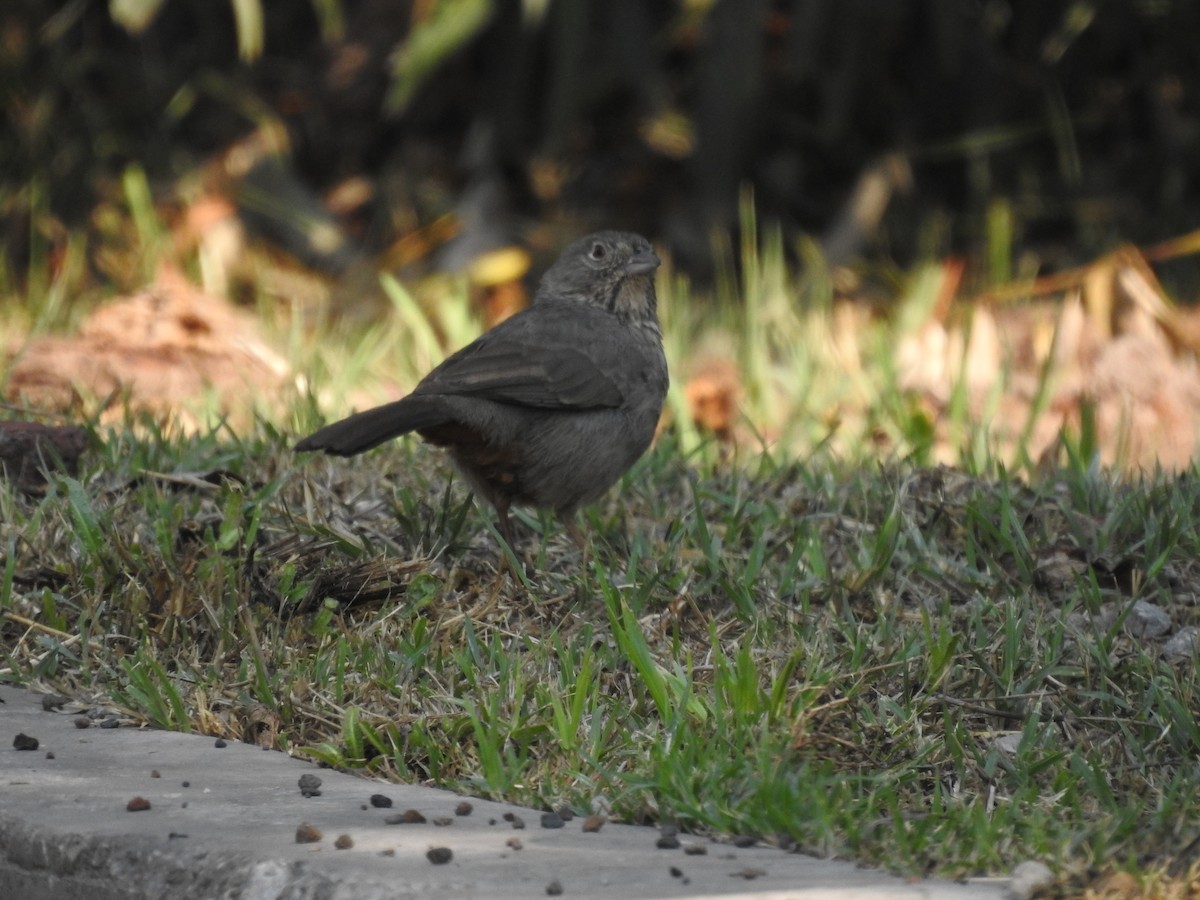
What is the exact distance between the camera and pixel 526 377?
412 centimetres

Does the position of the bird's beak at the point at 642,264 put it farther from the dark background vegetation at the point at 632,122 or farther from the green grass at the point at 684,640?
the dark background vegetation at the point at 632,122

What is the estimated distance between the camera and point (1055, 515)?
428cm

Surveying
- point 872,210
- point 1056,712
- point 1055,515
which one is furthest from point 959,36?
point 1056,712

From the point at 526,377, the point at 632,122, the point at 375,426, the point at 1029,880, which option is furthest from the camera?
the point at 632,122

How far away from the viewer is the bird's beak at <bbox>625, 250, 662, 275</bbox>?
4.75 meters

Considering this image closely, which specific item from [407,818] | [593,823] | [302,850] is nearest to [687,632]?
[593,823]

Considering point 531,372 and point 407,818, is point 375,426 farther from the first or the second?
point 407,818

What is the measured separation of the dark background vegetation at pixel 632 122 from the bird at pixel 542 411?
3817 mm

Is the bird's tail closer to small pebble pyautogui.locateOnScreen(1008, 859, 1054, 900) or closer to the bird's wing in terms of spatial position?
the bird's wing

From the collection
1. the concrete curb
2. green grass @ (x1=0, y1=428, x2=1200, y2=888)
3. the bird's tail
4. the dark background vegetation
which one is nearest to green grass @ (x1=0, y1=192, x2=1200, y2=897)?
green grass @ (x1=0, y1=428, x2=1200, y2=888)

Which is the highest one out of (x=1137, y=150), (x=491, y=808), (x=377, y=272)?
(x=1137, y=150)

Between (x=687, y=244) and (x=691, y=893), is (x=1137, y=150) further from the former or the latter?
(x=691, y=893)

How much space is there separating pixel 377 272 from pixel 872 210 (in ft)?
8.08

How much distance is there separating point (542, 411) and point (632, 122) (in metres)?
5.24
